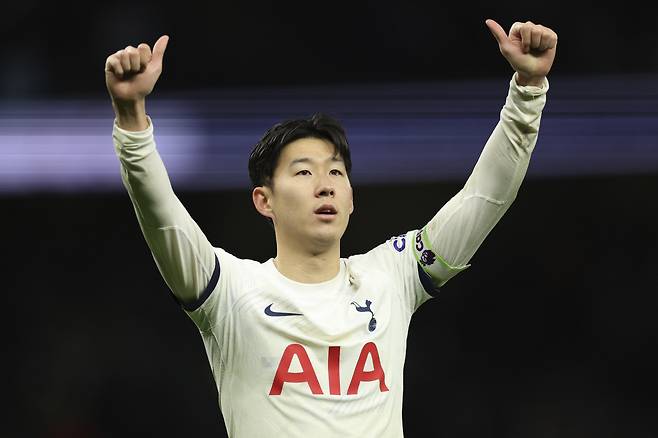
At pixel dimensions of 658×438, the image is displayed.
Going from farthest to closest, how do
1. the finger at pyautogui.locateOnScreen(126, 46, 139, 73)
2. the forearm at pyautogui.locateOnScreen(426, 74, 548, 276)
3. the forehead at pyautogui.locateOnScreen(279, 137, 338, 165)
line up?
the forehead at pyautogui.locateOnScreen(279, 137, 338, 165) < the forearm at pyautogui.locateOnScreen(426, 74, 548, 276) < the finger at pyautogui.locateOnScreen(126, 46, 139, 73)

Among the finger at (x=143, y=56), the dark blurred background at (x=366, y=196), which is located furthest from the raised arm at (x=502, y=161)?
the dark blurred background at (x=366, y=196)

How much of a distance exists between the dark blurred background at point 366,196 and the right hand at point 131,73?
3546 millimetres

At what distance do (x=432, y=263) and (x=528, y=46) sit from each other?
0.66 meters

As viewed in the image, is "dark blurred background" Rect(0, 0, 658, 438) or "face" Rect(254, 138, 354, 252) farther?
"dark blurred background" Rect(0, 0, 658, 438)

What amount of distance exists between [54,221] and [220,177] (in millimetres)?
1027

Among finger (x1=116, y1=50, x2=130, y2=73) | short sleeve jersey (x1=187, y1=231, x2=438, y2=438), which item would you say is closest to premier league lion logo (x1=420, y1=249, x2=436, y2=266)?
short sleeve jersey (x1=187, y1=231, x2=438, y2=438)

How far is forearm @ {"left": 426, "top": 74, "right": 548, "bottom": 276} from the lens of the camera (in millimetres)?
2848

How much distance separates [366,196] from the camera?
6.23 meters

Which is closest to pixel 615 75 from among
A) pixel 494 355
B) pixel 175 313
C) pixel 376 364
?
pixel 494 355

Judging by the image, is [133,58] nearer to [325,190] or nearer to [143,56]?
[143,56]

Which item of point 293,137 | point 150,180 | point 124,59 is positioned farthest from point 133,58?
point 293,137

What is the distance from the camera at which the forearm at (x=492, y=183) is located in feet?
9.34

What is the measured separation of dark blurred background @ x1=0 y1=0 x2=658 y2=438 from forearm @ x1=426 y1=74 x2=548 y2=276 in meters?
3.12

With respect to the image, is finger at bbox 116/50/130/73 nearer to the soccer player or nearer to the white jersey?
the soccer player
